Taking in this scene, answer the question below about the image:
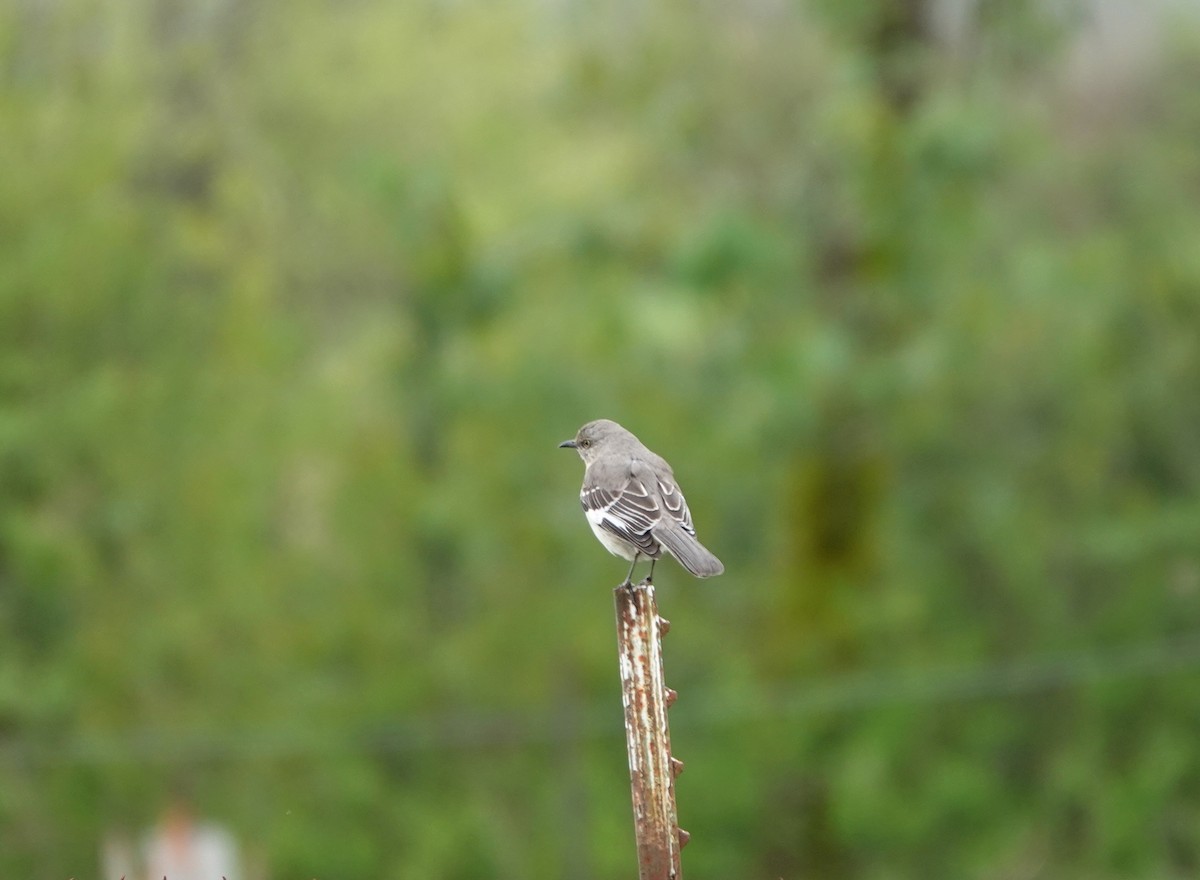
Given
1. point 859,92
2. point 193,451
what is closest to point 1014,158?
point 859,92

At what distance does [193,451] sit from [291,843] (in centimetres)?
337

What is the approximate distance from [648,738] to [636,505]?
2.07 metres

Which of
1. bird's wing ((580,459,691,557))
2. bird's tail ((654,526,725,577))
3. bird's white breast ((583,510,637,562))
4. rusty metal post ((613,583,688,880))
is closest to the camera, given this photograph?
rusty metal post ((613,583,688,880))

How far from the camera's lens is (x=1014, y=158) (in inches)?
602

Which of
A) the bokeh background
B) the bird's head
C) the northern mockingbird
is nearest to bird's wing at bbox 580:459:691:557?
the northern mockingbird

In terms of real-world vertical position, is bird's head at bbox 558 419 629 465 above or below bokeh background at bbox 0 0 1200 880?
below

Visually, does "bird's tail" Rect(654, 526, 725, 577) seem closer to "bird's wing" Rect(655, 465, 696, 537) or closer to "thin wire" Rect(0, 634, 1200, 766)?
"bird's wing" Rect(655, 465, 696, 537)

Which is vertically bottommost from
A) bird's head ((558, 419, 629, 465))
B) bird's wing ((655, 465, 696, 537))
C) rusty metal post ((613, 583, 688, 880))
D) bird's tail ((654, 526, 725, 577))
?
rusty metal post ((613, 583, 688, 880))

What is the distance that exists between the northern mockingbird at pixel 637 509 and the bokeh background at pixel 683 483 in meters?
7.48

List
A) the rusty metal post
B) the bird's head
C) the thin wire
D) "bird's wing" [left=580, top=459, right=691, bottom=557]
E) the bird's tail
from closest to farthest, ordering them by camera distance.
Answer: the rusty metal post
the bird's tail
"bird's wing" [left=580, top=459, right=691, bottom=557]
the bird's head
the thin wire

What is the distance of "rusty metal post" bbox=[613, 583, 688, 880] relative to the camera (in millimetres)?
4383

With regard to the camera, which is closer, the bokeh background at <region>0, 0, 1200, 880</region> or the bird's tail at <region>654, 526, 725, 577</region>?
the bird's tail at <region>654, 526, 725, 577</region>

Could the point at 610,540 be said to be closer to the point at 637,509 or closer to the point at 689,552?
the point at 637,509

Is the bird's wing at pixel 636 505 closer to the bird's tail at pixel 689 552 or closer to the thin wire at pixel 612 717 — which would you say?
the bird's tail at pixel 689 552
